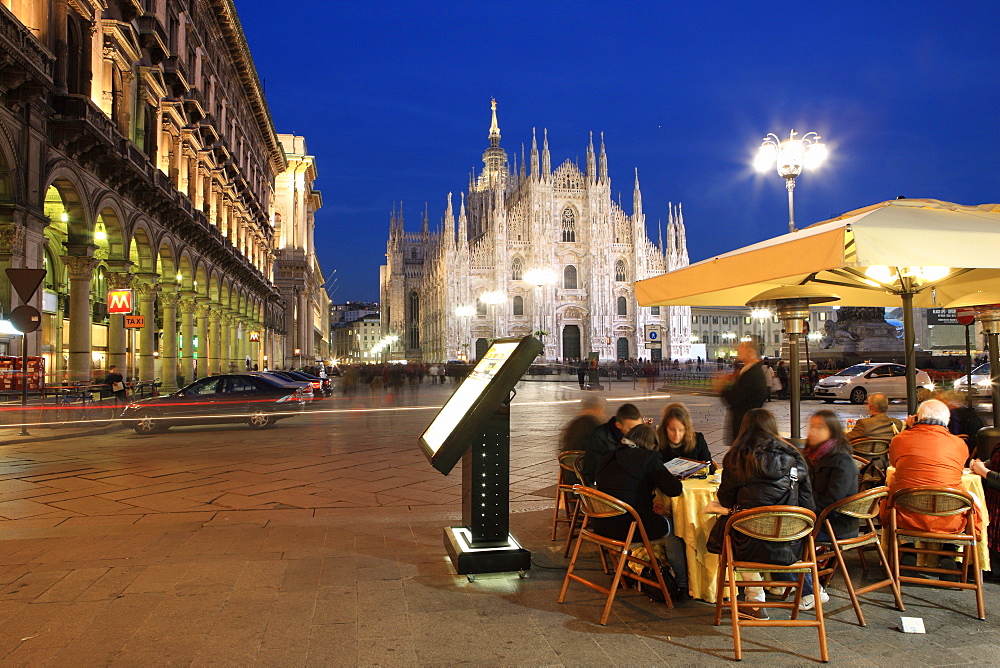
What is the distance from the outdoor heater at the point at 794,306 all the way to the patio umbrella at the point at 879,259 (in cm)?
4

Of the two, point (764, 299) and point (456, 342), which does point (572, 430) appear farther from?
point (456, 342)

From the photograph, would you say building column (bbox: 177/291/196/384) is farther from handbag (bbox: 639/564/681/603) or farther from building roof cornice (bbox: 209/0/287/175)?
handbag (bbox: 639/564/681/603)

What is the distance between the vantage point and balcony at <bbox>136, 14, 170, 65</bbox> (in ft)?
69.2

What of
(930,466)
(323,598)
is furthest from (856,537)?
(323,598)

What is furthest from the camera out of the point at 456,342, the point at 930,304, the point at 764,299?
the point at 456,342

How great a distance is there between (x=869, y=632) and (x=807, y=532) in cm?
74

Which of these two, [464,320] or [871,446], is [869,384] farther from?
[464,320]

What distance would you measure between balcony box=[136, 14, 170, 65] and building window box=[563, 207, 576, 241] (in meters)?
50.3

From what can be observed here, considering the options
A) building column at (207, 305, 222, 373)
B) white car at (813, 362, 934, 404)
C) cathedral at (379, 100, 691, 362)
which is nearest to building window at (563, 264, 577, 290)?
cathedral at (379, 100, 691, 362)

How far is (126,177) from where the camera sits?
18266 millimetres

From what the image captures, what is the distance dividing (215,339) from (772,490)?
31.7 m

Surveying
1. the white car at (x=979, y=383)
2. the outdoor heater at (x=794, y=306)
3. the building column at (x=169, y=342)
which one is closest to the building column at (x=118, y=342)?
the building column at (x=169, y=342)

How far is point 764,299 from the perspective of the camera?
6844 millimetres

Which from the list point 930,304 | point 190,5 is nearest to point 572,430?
point 930,304
